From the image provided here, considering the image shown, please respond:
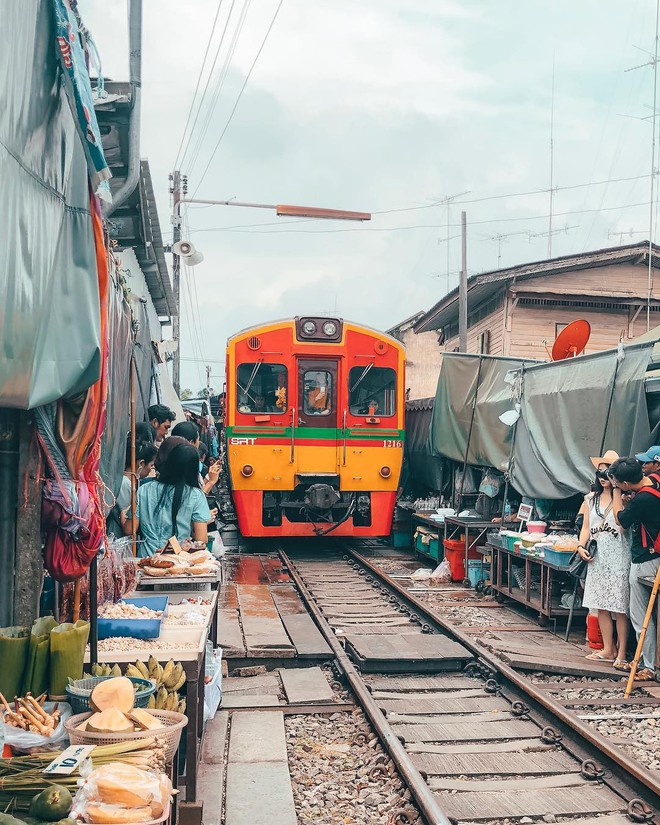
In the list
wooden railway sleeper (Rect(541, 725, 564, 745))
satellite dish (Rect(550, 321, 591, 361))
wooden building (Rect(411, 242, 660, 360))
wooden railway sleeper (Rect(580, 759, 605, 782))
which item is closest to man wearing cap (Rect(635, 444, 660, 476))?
wooden railway sleeper (Rect(541, 725, 564, 745))

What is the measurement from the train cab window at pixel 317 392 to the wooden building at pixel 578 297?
248 inches

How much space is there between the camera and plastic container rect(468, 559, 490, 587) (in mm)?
10188

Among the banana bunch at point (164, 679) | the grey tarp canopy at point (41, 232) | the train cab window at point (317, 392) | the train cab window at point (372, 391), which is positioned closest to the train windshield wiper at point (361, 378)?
the train cab window at point (372, 391)

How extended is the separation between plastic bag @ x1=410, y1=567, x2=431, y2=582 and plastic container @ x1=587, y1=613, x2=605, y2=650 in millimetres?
3547

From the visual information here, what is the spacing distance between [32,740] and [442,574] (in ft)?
27.2

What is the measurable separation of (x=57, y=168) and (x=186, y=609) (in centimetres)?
264

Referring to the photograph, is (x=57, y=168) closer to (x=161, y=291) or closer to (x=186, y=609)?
(x=186, y=609)

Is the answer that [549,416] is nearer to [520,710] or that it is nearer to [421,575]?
[421,575]

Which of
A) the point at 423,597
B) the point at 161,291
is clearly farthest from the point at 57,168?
A: the point at 161,291

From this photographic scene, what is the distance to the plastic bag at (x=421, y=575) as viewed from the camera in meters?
10.9

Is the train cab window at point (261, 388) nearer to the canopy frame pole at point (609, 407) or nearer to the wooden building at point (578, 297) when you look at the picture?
the canopy frame pole at point (609, 407)

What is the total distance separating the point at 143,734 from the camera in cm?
302

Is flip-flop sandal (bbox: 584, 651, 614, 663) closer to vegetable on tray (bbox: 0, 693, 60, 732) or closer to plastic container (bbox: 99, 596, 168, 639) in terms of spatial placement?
plastic container (bbox: 99, 596, 168, 639)

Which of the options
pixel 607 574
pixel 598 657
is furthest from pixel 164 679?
pixel 598 657
